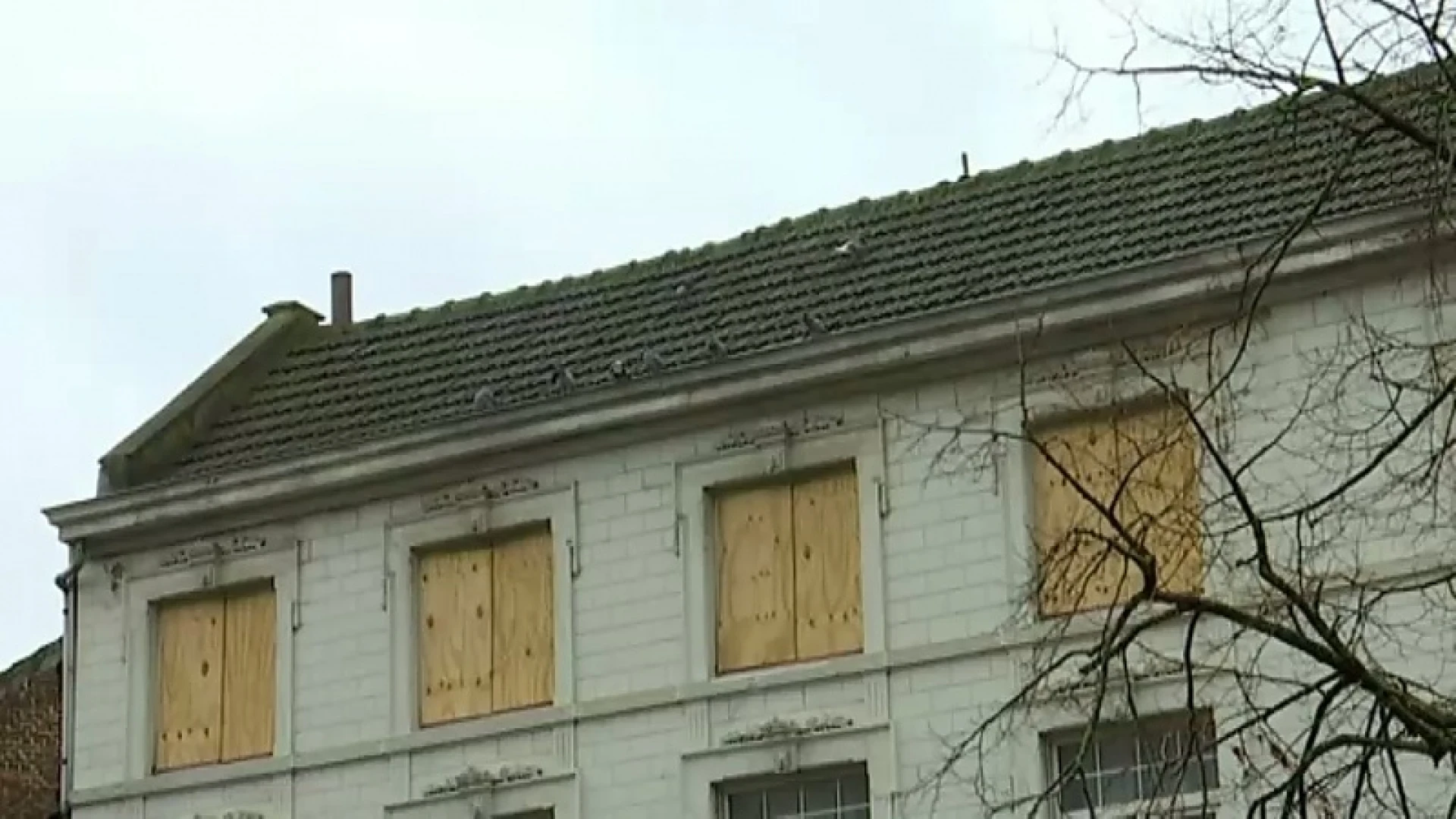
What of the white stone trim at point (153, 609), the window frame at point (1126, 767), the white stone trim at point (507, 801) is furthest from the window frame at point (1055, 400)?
the white stone trim at point (153, 609)

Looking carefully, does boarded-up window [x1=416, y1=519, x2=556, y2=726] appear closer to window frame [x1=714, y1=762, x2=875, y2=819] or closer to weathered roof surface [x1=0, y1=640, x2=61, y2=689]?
window frame [x1=714, y1=762, x2=875, y2=819]

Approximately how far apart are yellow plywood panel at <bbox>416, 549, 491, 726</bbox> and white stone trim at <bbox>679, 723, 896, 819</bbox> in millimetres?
2498

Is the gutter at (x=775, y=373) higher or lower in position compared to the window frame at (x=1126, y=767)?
higher

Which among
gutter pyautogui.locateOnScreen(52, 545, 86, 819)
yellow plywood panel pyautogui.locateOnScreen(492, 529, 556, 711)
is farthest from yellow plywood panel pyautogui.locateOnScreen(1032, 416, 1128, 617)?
gutter pyautogui.locateOnScreen(52, 545, 86, 819)

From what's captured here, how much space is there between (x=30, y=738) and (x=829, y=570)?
1283cm

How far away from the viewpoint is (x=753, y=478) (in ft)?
93.2

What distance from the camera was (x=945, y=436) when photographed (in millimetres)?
27594

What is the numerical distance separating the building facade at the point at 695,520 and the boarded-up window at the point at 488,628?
34 mm

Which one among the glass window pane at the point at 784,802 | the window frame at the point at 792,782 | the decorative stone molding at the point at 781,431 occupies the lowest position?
the glass window pane at the point at 784,802

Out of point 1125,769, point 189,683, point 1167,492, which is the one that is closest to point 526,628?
point 189,683

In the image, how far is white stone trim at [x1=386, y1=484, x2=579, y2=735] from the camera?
29016mm

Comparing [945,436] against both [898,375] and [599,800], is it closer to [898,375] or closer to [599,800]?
[898,375]

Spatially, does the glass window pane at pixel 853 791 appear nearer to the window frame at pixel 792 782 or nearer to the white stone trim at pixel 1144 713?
the window frame at pixel 792 782

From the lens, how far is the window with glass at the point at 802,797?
90.4ft
